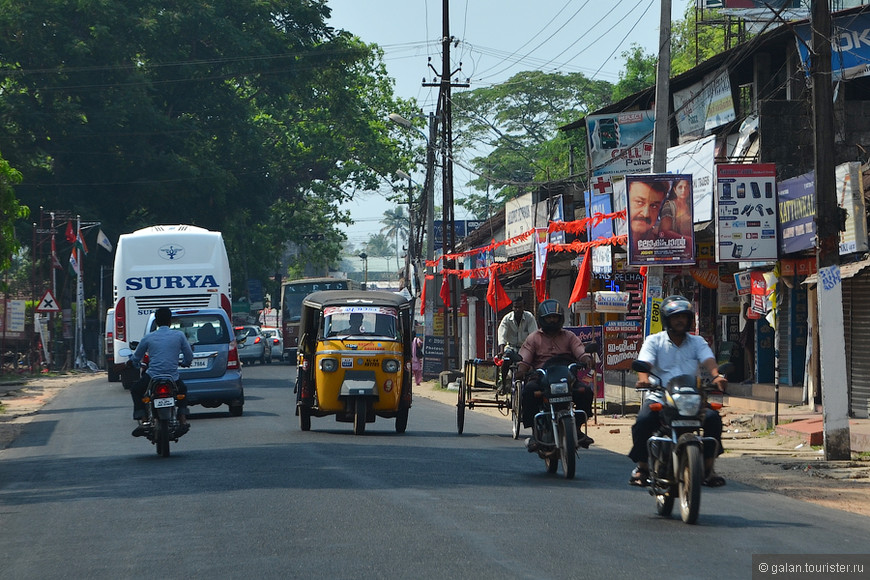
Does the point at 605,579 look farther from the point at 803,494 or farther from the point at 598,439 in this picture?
the point at 598,439

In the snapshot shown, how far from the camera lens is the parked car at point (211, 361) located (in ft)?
74.4

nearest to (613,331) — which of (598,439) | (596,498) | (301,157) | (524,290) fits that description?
(598,439)

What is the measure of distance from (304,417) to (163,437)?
14.3 ft

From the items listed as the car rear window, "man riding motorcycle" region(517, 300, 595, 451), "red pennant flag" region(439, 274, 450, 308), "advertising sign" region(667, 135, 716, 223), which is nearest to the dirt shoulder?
"man riding motorcycle" region(517, 300, 595, 451)

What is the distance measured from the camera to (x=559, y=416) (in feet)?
41.5

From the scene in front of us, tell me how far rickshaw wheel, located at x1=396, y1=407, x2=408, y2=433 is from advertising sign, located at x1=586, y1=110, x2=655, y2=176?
15.1 metres

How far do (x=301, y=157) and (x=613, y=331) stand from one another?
1783 inches

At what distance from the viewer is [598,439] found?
2036cm

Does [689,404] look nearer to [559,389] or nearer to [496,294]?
[559,389]

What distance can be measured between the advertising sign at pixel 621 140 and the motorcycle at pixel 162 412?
19491 millimetres

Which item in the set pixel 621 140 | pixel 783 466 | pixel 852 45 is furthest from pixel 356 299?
pixel 621 140

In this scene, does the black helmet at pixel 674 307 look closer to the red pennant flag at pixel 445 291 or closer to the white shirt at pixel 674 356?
the white shirt at pixel 674 356

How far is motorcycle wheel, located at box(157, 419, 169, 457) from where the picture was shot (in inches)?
605

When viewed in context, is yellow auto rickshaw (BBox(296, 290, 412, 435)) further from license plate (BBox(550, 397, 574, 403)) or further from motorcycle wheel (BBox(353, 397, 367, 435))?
license plate (BBox(550, 397, 574, 403))
